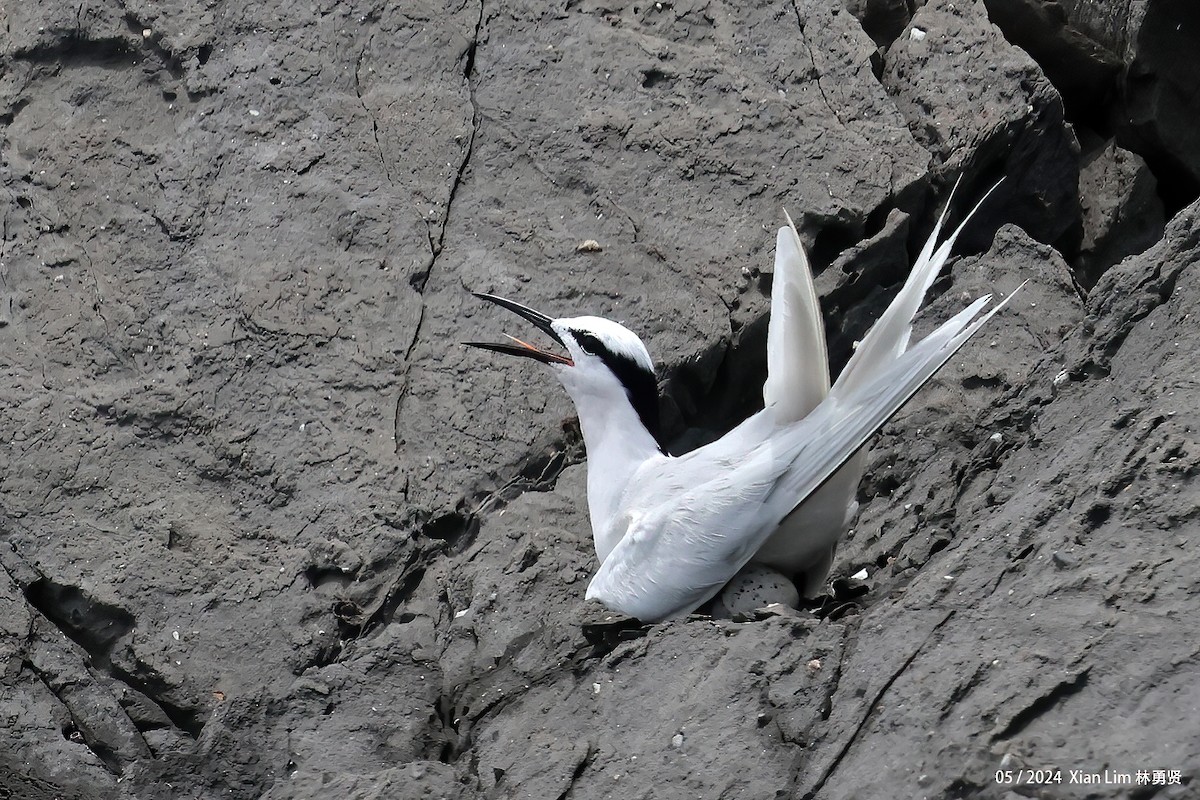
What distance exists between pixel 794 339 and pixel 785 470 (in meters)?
0.45

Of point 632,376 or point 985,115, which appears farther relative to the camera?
point 985,115

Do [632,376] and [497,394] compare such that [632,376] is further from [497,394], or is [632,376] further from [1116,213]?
[1116,213]

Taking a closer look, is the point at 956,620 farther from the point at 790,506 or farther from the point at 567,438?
the point at 567,438

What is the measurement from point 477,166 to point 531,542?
74.7 inches

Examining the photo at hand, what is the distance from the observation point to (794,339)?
4988 millimetres

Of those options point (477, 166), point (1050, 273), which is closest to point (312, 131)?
point (477, 166)

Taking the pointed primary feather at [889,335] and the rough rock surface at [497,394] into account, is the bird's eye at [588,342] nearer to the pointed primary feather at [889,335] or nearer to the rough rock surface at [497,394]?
the rough rock surface at [497,394]

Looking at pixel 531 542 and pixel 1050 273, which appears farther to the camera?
pixel 1050 273

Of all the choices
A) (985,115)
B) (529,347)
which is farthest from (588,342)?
(985,115)

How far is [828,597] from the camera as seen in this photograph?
503 centimetres

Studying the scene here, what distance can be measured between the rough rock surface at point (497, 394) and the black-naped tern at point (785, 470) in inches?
10.2

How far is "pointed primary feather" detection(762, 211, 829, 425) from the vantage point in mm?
4922

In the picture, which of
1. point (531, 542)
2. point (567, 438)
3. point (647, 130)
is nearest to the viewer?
point (531, 542)

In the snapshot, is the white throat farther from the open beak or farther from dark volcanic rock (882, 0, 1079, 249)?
dark volcanic rock (882, 0, 1079, 249)
